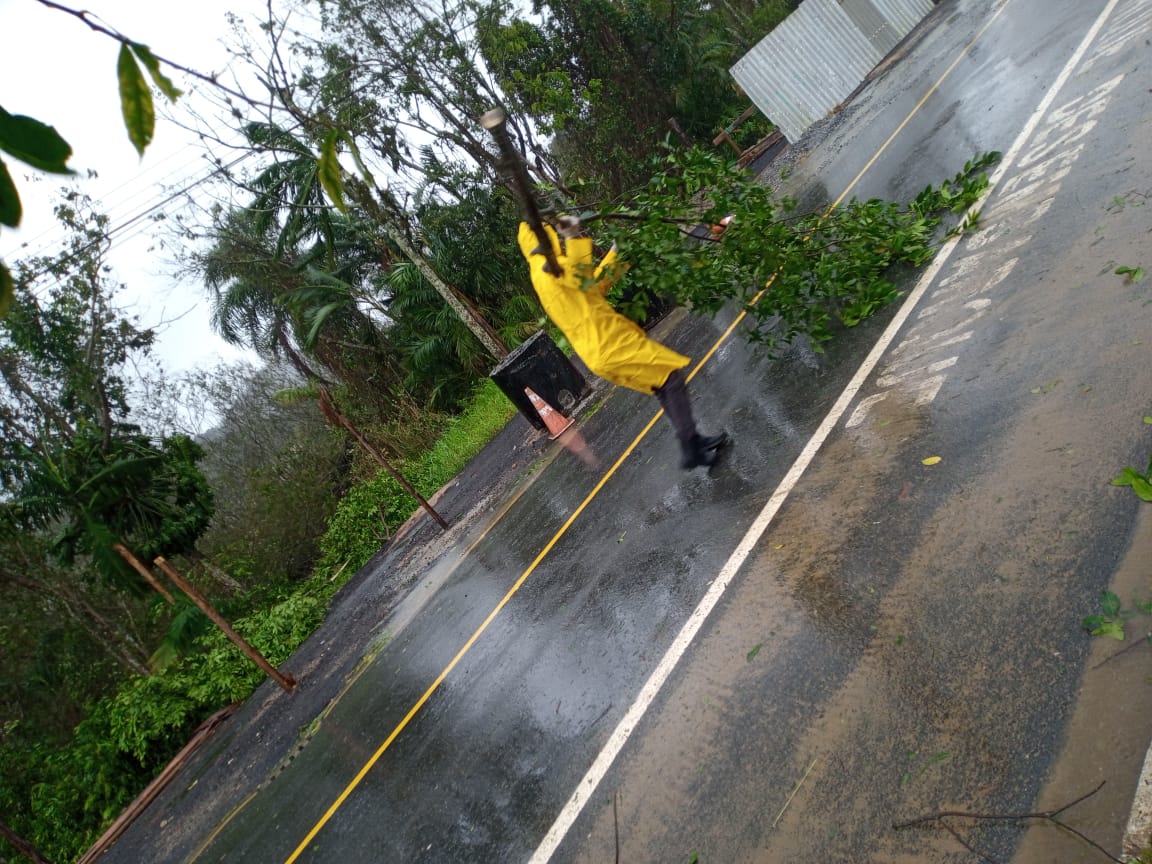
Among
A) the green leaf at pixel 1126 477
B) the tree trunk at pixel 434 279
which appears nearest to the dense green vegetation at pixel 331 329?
the tree trunk at pixel 434 279

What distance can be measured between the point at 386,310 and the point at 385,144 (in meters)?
3.61

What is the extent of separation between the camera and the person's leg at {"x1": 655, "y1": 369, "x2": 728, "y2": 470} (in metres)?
5.76

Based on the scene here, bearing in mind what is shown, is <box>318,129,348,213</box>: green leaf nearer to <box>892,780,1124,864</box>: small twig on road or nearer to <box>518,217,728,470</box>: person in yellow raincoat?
<box>892,780,1124,864</box>: small twig on road

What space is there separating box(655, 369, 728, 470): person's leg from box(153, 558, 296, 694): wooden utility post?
17.3ft

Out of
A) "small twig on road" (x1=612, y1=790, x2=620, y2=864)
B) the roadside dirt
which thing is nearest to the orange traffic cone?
the roadside dirt

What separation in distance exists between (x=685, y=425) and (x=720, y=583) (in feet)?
5.04

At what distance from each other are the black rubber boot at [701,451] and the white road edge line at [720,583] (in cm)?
85

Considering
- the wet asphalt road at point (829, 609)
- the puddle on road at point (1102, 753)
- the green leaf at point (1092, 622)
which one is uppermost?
the wet asphalt road at point (829, 609)

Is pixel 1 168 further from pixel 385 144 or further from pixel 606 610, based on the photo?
pixel 385 144

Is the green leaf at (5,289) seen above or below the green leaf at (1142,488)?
above

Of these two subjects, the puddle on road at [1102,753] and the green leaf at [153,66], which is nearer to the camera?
the green leaf at [153,66]

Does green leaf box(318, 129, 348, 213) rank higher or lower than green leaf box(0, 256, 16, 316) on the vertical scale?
lower

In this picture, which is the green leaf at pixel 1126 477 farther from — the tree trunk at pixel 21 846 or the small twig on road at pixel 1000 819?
the tree trunk at pixel 21 846

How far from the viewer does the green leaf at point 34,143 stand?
82 cm
